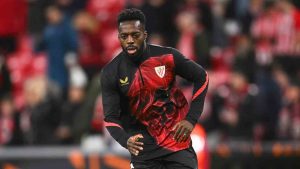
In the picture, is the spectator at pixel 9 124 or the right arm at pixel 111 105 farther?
the spectator at pixel 9 124

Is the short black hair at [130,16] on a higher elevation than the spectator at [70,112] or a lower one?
higher

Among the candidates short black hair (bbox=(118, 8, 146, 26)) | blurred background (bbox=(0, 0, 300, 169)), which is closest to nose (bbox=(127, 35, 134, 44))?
short black hair (bbox=(118, 8, 146, 26))

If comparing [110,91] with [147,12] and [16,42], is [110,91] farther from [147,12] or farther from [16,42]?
[16,42]

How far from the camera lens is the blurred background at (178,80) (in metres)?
11.6

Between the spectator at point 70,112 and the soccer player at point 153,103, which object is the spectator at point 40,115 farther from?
the soccer player at point 153,103

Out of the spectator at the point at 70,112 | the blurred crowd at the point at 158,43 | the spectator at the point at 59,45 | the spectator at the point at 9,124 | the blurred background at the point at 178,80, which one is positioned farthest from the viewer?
the spectator at the point at 59,45

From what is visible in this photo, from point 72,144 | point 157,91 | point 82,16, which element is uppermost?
point 157,91

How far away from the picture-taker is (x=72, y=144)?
1227 cm

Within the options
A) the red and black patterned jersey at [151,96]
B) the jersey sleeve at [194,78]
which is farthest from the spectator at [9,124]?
the jersey sleeve at [194,78]

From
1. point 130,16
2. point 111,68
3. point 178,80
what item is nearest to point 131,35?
point 130,16

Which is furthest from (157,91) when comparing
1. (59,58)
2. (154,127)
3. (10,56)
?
(10,56)

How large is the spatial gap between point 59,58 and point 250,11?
3.35m

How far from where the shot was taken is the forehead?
6824 mm

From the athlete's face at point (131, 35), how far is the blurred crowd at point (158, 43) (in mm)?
5144
